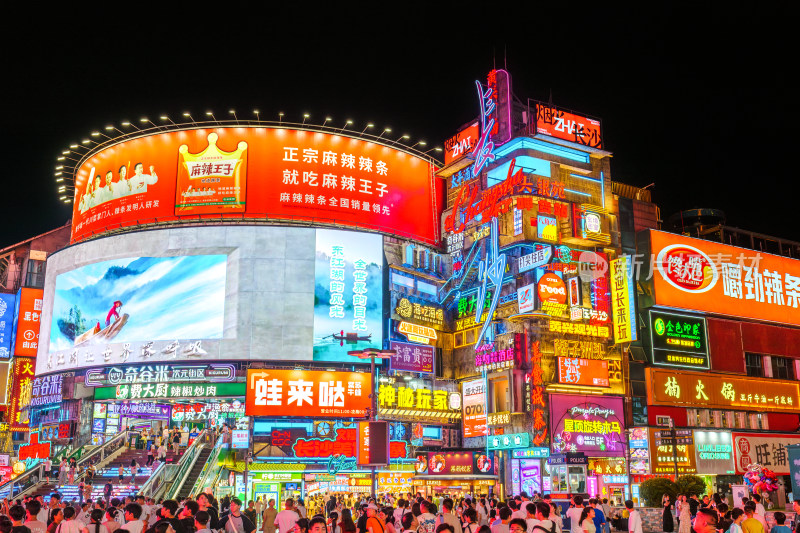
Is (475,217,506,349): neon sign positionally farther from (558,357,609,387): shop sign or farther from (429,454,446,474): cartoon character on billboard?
(429,454,446,474): cartoon character on billboard

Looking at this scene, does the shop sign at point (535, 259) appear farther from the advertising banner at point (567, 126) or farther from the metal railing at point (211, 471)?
the metal railing at point (211, 471)

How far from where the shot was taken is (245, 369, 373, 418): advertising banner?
42969 millimetres

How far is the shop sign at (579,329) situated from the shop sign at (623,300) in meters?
0.86

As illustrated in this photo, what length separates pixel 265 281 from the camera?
1822 inches

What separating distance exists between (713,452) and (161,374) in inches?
1273

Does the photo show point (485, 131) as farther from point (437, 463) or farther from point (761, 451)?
point (761, 451)

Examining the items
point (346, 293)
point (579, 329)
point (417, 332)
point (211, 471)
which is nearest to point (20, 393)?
point (211, 471)

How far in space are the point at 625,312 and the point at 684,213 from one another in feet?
61.2

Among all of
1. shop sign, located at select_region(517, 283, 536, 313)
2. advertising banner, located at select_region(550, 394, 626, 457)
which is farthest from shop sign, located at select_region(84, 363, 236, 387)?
advertising banner, located at select_region(550, 394, 626, 457)

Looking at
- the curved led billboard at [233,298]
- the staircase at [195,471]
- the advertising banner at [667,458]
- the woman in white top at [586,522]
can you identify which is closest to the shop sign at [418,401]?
the curved led billboard at [233,298]

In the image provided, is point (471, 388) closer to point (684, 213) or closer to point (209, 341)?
point (209, 341)

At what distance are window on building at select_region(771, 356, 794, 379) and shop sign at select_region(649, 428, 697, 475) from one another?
40.9 ft

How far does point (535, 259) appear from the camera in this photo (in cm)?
4412

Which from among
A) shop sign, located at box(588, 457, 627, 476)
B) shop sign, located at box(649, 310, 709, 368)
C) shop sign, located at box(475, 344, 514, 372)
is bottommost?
shop sign, located at box(588, 457, 627, 476)
